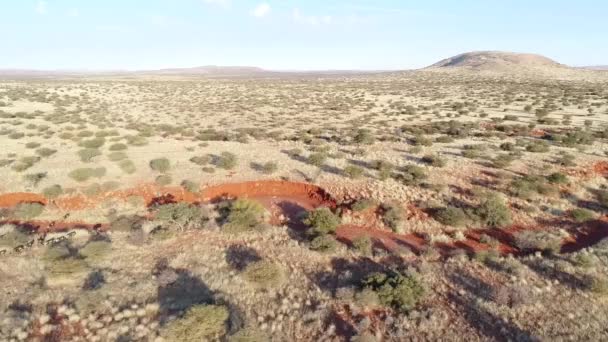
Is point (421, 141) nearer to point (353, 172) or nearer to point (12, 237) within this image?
point (353, 172)

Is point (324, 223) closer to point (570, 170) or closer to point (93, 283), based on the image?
point (93, 283)

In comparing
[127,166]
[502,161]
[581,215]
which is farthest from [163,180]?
[581,215]

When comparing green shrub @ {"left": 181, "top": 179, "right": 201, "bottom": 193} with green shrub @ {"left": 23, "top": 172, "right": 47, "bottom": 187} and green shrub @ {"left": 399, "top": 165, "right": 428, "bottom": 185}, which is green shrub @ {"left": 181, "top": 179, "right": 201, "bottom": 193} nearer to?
green shrub @ {"left": 23, "top": 172, "right": 47, "bottom": 187}

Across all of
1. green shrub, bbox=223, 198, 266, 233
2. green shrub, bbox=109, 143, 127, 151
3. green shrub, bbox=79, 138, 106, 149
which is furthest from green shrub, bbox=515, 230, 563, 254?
green shrub, bbox=79, 138, 106, 149

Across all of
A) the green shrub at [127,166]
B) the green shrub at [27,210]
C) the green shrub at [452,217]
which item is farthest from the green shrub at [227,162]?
the green shrub at [452,217]

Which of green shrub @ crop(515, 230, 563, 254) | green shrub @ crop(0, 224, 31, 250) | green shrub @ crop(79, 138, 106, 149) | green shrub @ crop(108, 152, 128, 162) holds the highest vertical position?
green shrub @ crop(79, 138, 106, 149)
